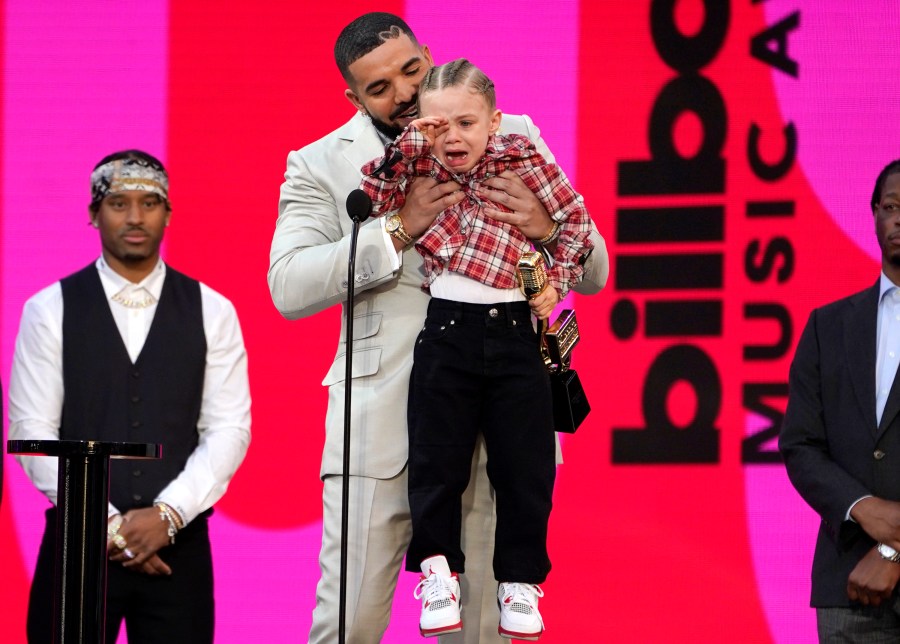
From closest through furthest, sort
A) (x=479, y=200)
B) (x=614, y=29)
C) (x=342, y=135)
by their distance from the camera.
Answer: (x=479, y=200), (x=342, y=135), (x=614, y=29)

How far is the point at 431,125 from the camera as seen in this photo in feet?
8.50

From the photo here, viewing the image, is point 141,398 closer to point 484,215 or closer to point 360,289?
point 360,289

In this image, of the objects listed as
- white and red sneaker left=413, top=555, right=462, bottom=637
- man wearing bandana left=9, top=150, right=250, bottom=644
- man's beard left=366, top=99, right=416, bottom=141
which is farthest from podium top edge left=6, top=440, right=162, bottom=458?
man wearing bandana left=9, top=150, right=250, bottom=644

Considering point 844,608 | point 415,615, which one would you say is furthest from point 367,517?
point 415,615

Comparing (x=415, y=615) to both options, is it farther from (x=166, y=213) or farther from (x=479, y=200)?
(x=479, y=200)

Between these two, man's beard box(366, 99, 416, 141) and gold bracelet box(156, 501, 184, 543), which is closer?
man's beard box(366, 99, 416, 141)

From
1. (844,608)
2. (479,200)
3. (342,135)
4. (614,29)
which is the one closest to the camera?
(479,200)

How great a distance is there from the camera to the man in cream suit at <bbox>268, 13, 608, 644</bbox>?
267 cm

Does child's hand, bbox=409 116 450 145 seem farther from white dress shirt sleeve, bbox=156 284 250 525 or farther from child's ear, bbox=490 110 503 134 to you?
white dress shirt sleeve, bbox=156 284 250 525

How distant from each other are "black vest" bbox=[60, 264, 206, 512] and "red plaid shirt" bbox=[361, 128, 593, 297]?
1381 mm

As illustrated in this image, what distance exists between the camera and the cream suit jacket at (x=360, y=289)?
2.71 m

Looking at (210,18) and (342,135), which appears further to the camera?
(210,18)

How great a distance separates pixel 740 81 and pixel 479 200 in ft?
6.40

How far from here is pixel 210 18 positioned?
182 inches
